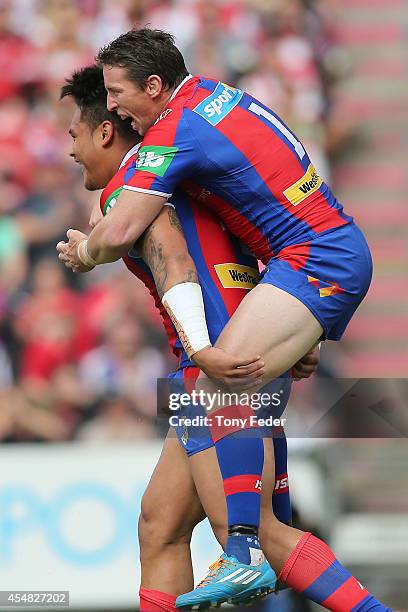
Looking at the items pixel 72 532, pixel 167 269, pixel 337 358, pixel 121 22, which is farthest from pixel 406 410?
pixel 121 22

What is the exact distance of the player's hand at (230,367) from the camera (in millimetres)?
3807

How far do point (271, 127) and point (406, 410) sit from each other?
69.6 inches

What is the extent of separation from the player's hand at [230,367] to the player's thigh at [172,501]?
1.45ft

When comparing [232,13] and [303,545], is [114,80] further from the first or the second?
[232,13]

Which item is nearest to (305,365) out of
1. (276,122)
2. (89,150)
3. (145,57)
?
(276,122)

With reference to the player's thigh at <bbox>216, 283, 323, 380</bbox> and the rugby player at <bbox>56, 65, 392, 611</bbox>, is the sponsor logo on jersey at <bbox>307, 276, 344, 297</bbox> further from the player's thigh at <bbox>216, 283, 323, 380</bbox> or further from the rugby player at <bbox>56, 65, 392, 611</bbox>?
the rugby player at <bbox>56, 65, 392, 611</bbox>

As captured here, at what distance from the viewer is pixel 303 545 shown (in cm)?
399

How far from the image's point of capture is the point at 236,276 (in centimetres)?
416

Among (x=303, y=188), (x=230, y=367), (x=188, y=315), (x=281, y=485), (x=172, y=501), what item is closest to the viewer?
(x=230, y=367)

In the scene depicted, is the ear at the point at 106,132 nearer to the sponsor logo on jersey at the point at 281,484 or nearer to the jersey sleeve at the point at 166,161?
the jersey sleeve at the point at 166,161

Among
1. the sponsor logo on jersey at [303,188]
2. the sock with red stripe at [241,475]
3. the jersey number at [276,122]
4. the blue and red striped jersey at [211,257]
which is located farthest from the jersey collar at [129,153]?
the sock with red stripe at [241,475]

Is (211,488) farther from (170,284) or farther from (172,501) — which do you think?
(170,284)

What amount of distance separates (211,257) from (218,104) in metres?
0.54

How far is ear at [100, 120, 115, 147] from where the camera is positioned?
4.30m
